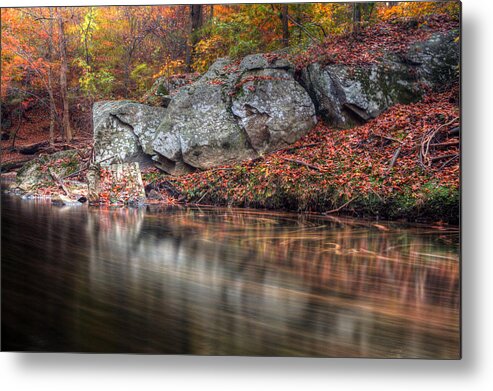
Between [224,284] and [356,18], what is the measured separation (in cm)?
187

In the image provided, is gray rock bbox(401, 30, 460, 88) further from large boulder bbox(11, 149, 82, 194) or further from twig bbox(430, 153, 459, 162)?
large boulder bbox(11, 149, 82, 194)

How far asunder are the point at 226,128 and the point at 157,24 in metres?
0.81

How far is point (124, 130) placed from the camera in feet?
10.3

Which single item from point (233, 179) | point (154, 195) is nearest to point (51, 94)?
point (154, 195)

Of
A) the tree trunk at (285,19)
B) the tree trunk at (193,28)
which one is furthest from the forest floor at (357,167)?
the tree trunk at (193,28)

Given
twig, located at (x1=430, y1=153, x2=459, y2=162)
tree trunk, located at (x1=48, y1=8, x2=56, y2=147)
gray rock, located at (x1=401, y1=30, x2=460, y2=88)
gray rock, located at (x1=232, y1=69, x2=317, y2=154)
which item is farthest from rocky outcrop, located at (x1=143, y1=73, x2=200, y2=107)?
twig, located at (x1=430, y1=153, x2=459, y2=162)

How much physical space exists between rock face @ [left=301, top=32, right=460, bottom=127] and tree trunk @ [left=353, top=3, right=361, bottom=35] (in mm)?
262

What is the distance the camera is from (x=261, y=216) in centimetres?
296

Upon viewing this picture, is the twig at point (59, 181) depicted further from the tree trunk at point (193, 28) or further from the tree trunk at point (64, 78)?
the tree trunk at point (193, 28)

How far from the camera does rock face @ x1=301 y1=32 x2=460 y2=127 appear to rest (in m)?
2.95

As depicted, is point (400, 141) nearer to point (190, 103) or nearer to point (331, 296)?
point (331, 296)

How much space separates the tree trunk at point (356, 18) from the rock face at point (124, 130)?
54.7 inches

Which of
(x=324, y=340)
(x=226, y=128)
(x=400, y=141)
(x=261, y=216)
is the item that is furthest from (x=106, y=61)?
(x=324, y=340)

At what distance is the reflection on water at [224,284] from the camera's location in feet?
8.12
